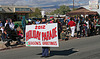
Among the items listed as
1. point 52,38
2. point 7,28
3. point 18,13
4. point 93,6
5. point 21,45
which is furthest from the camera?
point 18,13

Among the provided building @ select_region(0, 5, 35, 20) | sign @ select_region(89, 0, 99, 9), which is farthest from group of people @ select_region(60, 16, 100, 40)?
building @ select_region(0, 5, 35, 20)

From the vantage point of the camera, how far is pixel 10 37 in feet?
39.0

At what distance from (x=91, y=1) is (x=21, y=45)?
72.1 feet

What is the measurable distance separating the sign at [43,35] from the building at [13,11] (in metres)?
41.1

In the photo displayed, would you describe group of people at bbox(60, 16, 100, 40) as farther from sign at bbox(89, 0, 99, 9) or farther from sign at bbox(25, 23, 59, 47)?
sign at bbox(89, 0, 99, 9)

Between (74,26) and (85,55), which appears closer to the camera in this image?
(85,55)

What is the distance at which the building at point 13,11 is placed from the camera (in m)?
49.9

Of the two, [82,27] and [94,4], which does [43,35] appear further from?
[94,4]

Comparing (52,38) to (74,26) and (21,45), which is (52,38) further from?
(74,26)

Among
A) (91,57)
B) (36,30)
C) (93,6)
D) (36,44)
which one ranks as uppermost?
(93,6)

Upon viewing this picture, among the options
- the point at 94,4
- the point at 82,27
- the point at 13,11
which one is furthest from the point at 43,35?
the point at 13,11

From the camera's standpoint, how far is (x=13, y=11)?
52.3 metres

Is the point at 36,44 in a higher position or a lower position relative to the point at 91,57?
higher

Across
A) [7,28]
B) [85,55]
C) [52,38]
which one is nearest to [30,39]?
[52,38]
